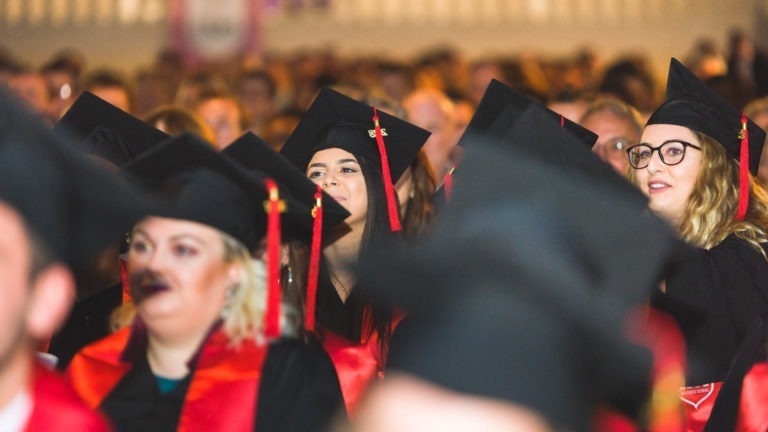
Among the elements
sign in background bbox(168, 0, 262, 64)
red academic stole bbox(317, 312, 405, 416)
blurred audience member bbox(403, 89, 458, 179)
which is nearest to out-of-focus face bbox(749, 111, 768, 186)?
blurred audience member bbox(403, 89, 458, 179)

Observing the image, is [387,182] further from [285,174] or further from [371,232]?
[285,174]

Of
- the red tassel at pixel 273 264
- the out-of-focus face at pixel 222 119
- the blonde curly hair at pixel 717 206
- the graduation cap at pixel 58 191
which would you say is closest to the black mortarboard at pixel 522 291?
the graduation cap at pixel 58 191

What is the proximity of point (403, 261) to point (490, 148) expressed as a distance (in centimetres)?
26

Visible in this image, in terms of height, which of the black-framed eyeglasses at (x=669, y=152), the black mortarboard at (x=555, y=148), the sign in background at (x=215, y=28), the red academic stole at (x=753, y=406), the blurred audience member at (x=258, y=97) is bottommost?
the red academic stole at (x=753, y=406)

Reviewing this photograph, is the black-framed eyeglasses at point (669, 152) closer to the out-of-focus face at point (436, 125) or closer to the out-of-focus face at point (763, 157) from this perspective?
the out-of-focus face at point (763, 157)

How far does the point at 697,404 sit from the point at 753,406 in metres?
0.43

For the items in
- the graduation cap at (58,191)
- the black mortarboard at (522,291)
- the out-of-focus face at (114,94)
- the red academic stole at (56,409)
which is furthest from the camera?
the out-of-focus face at (114,94)

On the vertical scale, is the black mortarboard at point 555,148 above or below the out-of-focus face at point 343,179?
above

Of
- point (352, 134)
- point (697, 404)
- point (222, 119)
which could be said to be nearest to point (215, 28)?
point (222, 119)

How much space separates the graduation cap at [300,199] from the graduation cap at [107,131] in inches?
26.9

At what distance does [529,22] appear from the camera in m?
15.5

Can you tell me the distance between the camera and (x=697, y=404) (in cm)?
376

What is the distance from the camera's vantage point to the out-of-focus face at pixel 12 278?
1964mm

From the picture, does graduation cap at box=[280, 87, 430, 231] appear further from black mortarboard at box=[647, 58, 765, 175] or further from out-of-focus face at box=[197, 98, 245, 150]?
out-of-focus face at box=[197, 98, 245, 150]
